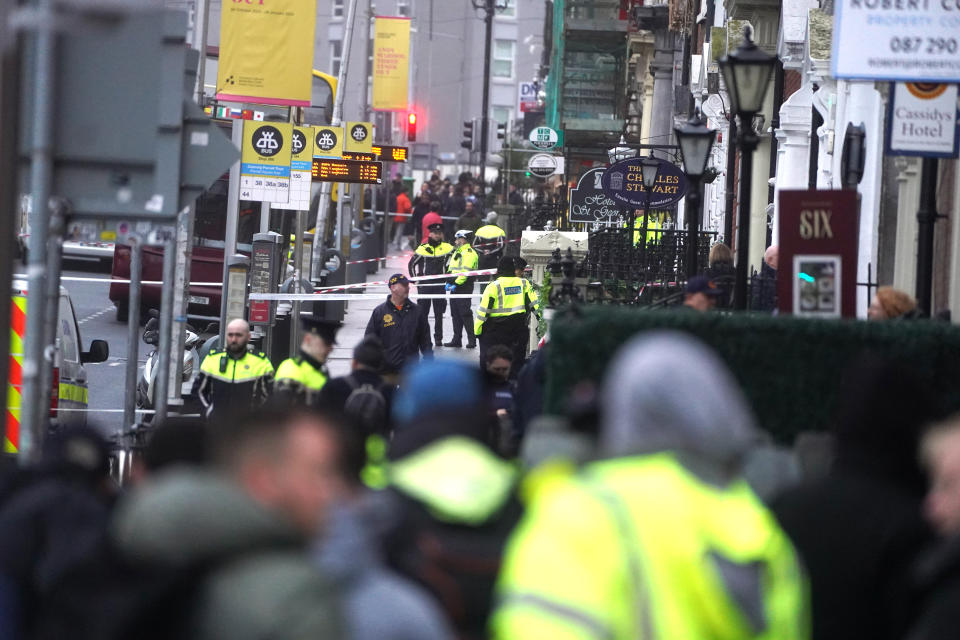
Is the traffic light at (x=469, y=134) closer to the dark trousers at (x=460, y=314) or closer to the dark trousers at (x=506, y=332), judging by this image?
the dark trousers at (x=460, y=314)

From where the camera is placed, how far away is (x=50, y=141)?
677 cm

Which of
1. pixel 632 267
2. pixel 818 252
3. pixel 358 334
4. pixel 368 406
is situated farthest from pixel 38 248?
pixel 358 334

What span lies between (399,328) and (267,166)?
3.44 meters

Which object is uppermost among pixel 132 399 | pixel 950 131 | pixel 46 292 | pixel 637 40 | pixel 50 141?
pixel 637 40

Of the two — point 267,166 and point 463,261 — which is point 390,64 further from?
point 267,166

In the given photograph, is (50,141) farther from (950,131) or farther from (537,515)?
(950,131)

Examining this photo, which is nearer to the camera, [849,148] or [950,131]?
[950,131]

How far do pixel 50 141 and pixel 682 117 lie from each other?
2732cm

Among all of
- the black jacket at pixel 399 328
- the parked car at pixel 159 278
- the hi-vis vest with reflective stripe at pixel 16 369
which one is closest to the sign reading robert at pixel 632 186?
the black jacket at pixel 399 328

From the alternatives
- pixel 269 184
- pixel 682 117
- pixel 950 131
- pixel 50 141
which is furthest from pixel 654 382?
pixel 682 117

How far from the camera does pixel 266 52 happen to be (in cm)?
1806

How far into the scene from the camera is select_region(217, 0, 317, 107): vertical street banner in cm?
1797

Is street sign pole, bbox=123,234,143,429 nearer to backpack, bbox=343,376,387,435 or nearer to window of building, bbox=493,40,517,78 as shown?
backpack, bbox=343,376,387,435

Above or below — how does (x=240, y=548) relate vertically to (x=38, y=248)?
below
